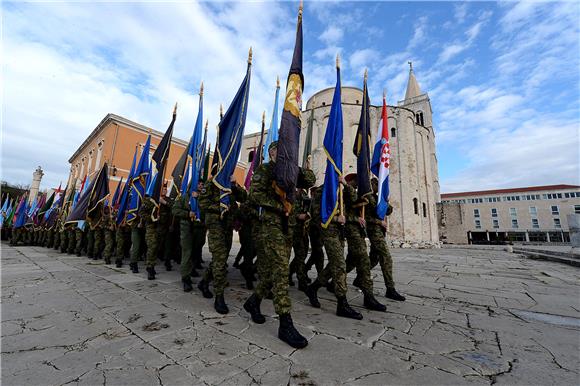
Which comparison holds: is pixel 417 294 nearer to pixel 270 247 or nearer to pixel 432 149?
pixel 270 247

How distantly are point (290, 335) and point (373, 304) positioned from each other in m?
1.51

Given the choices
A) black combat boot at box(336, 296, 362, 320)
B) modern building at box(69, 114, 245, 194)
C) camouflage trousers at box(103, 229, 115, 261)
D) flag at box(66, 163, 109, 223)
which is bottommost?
black combat boot at box(336, 296, 362, 320)

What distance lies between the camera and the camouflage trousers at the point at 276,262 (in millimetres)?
2375

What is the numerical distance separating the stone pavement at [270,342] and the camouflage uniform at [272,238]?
372 millimetres

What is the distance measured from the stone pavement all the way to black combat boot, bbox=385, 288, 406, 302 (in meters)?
0.12

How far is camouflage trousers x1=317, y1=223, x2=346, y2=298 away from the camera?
116 inches

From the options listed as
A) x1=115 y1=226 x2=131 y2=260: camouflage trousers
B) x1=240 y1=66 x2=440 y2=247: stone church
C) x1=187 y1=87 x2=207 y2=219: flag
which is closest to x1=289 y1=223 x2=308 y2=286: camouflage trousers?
x1=187 y1=87 x2=207 y2=219: flag

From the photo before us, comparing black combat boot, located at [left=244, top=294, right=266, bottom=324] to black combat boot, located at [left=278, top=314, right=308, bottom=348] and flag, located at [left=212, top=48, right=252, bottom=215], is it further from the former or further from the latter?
flag, located at [left=212, top=48, right=252, bottom=215]

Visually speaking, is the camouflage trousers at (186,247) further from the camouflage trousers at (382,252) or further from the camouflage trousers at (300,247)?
the camouflage trousers at (382,252)

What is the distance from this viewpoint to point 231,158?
3891 mm

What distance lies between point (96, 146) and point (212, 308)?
2269cm

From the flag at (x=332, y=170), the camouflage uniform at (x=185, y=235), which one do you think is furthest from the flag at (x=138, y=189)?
the flag at (x=332, y=170)

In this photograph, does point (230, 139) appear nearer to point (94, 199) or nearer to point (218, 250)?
point (218, 250)

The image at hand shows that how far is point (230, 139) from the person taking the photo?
4.19 m
